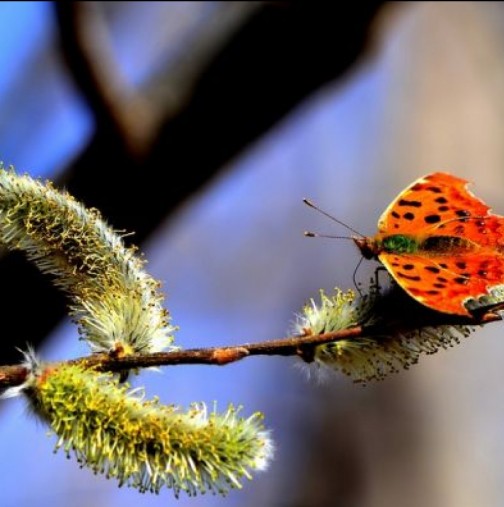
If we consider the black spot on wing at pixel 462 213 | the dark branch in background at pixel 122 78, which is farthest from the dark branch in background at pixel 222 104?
the black spot on wing at pixel 462 213

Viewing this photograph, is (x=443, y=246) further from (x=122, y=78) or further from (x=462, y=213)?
(x=122, y=78)

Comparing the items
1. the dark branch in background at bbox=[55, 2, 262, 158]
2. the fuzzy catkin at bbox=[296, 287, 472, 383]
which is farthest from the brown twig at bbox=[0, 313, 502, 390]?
the dark branch in background at bbox=[55, 2, 262, 158]

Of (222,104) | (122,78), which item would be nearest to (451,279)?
(222,104)

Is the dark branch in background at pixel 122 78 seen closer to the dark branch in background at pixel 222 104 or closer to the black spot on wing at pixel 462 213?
the dark branch in background at pixel 222 104

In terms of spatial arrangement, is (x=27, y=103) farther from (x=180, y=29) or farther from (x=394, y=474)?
(x=394, y=474)

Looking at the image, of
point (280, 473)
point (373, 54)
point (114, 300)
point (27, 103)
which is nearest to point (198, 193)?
point (373, 54)

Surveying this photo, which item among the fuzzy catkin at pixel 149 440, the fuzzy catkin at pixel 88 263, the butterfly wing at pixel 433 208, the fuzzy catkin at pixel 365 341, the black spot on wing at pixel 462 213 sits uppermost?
the fuzzy catkin at pixel 88 263
